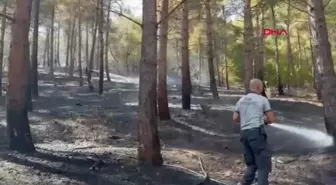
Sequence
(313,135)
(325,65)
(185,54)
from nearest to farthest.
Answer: (325,65)
(313,135)
(185,54)

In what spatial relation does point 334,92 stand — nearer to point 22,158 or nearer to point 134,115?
point 22,158

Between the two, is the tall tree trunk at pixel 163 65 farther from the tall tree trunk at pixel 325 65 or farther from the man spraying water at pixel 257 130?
→ the man spraying water at pixel 257 130

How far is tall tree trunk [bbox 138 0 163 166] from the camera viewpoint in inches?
306

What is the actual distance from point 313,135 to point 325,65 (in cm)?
371

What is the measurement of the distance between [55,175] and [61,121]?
831cm

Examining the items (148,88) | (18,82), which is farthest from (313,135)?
(18,82)

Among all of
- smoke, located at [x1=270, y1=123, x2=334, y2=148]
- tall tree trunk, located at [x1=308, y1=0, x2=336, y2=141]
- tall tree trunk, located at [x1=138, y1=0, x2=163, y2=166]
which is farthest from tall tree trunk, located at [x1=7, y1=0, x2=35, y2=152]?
smoke, located at [x1=270, y1=123, x2=334, y2=148]

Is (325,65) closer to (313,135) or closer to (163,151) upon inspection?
(313,135)

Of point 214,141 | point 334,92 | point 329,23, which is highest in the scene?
Result: point 329,23

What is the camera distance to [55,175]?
695 centimetres

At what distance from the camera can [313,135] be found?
13.3m

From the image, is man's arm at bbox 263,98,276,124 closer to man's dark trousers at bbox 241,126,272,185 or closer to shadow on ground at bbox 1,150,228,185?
man's dark trousers at bbox 241,126,272,185

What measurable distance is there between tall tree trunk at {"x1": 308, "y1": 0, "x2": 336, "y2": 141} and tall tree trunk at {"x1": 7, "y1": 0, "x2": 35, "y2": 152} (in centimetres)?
627

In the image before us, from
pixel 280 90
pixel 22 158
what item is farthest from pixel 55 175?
pixel 280 90
